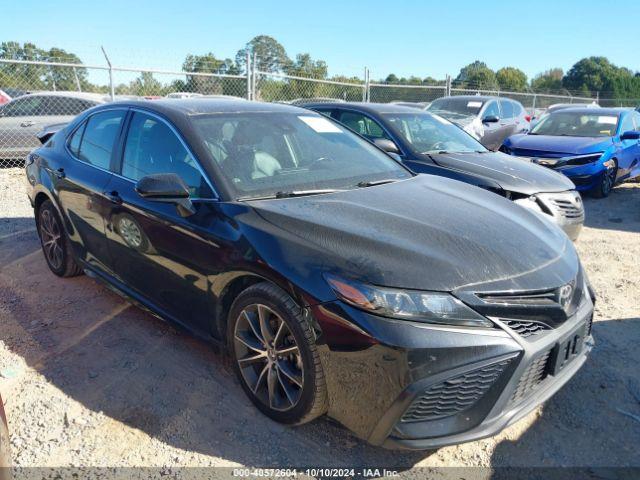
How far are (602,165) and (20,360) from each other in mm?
8087

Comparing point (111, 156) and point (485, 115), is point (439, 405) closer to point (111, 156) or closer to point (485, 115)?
point (111, 156)

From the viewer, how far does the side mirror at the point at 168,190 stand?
8.56 feet

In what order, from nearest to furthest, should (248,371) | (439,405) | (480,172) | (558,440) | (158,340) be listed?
1. (439,405)
2. (558,440)
3. (248,371)
4. (158,340)
5. (480,172)

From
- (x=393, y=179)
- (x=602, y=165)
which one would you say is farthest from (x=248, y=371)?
(x=602, y=165)

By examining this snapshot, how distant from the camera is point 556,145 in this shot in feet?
26.0

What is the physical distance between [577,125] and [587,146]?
3.76ft

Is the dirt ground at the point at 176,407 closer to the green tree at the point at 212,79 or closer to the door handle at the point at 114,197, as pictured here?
the door handle at the point at 114,197

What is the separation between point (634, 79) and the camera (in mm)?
49656

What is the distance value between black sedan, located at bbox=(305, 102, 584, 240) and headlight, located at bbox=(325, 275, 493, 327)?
9.50 ft

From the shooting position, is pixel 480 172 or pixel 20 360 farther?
pixel 480 172

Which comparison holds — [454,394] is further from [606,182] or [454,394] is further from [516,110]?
[516,110]

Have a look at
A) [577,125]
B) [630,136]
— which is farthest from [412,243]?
[577,125]

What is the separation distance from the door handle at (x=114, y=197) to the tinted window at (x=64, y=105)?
744 cm

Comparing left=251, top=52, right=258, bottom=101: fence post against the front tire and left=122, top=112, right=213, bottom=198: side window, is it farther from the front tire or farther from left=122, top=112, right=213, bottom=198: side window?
the front tire
